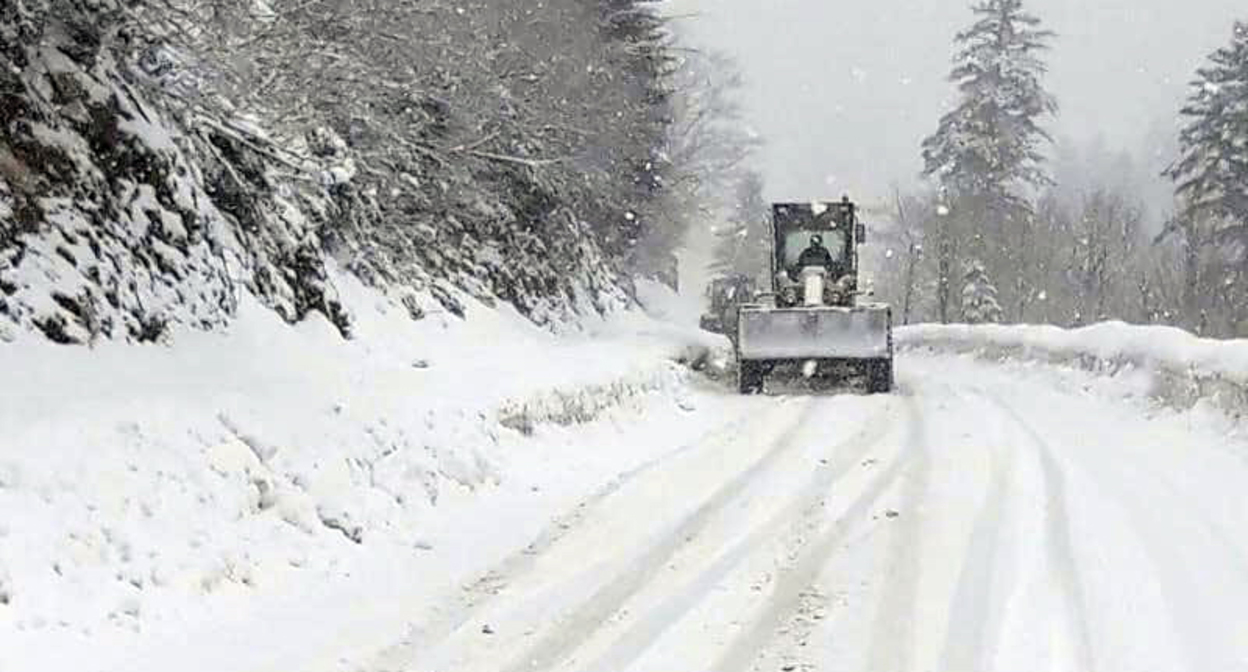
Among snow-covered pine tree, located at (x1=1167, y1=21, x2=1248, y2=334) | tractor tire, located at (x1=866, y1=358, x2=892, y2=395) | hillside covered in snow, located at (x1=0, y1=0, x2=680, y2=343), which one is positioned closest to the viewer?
hillside covered in snow, located at (x1=0, y1=0, x2=680, y2=343)

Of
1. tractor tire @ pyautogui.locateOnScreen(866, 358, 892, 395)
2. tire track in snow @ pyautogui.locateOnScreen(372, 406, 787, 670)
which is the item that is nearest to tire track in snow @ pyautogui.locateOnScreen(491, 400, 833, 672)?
tire track in snow @ pyautogui.locateOnScreen(372, 406, 787, 670)

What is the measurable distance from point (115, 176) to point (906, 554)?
22.6ft

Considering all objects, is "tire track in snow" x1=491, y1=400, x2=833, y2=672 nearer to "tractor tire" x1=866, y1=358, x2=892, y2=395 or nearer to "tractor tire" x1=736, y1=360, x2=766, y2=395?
"tractor tire" x1=736, y1=360, x2=766, y2=395

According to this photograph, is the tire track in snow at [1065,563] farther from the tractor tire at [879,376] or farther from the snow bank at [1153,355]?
the tractor tire at [879,376]

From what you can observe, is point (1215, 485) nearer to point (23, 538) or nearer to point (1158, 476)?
point (1158, 476)

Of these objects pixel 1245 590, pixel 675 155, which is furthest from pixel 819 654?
pixel 675 155

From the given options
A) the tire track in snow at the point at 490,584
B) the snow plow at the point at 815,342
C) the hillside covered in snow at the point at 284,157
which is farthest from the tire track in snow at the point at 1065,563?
the snow plow at the point at 815,342

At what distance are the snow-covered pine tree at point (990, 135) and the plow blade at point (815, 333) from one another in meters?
27.6

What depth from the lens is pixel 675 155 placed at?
54594mm

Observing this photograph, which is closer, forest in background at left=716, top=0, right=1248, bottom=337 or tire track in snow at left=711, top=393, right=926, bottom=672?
tire track in snow at left=711, top=393, right=926, bottom=672

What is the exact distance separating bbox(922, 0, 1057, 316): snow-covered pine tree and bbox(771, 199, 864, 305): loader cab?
80.5 feet

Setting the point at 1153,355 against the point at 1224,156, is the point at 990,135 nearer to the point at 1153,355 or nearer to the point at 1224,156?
the point at 1224,156

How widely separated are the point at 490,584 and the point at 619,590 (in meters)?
0.76

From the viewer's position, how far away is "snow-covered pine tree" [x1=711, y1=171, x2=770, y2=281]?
7252 centimetres
